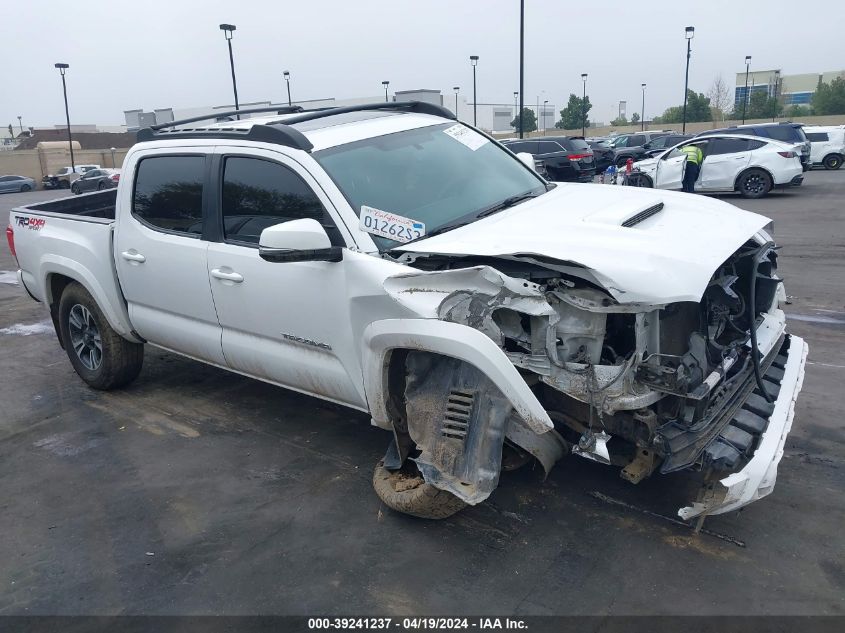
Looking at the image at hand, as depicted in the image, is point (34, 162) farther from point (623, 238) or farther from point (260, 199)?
point (623, 238)

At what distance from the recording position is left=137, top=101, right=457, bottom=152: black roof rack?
3.81 meters

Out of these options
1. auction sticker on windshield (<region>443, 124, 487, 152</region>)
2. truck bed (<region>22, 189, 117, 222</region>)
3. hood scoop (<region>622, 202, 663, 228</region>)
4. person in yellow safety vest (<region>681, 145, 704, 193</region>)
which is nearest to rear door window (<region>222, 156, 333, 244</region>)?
auction sticker on windshield (<region>443, 124, 487, 152</region>)

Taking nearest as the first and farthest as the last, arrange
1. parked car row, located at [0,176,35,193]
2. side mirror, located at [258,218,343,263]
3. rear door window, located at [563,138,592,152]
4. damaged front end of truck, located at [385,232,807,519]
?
damaged front end of truck, located at [385,232,807,519] → side mirror, located at [258,218,343,263] → rear door window, located at [563,138,592,152] → parked car row, located at [0,176,35,193]

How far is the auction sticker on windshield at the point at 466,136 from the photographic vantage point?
14.8 feet

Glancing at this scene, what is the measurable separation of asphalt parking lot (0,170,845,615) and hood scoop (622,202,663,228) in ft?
4.63

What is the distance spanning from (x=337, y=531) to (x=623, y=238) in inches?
78.9

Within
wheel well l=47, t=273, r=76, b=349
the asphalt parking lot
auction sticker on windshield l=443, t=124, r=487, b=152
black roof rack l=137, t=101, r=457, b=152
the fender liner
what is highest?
black roof rack l=137, t=101, r=457, b=152

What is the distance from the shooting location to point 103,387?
559 centimetres

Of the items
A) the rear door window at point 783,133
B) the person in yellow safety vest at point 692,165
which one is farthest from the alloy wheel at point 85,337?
the rear door window at point 783,133

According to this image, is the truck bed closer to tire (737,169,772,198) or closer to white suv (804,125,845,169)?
tire (737,169,772,198)

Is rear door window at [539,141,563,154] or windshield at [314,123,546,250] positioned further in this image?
rear door window at [539,141,563,154]

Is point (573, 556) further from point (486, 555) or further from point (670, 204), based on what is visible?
point (670, 204)

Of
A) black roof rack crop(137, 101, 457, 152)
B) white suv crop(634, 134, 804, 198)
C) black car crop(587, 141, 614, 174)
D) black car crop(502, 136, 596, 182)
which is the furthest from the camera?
black car crop(587, 141, 614, 174)

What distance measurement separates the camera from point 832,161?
81.4 feet
